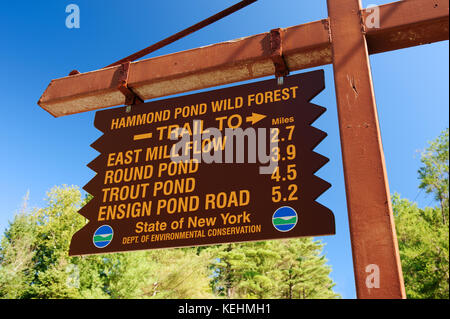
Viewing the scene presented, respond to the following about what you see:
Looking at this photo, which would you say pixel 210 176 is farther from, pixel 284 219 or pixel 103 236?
pixel 103 236

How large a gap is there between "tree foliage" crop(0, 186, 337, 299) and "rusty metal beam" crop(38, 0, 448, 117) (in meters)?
22.2

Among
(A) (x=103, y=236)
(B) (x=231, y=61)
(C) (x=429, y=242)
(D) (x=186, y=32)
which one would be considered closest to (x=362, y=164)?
(B) (x=231, y=61)

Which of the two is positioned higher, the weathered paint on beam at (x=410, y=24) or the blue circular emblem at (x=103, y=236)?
the weathered paint on beam at (x=410, y=24)

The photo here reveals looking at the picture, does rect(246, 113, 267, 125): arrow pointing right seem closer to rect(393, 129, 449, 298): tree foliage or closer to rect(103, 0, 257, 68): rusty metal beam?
rect(103, 0, 257, 68): rusty metal beam

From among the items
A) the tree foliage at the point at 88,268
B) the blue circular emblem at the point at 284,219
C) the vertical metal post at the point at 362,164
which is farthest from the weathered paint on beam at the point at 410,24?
the tree foliage at the point at 88,268

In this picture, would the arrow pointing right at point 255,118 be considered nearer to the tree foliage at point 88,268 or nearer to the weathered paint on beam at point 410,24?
the weathered paint on beam at point 410,24

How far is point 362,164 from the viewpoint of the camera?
9.53 ft

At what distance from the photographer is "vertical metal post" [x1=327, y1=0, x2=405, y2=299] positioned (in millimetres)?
2516

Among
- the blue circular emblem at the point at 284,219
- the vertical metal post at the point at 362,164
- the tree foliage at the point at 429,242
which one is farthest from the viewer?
the tree foliage at the point at 429,242

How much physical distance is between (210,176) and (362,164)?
136 centimetres

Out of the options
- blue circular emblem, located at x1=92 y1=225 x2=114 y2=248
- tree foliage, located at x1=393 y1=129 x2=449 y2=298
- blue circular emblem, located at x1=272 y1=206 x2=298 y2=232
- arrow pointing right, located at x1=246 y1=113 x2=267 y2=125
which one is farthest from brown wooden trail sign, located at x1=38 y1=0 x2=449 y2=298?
tree foliage, located at x1=393 y1=129 x2=449 y2=298

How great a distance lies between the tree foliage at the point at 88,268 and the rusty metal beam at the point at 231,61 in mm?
22207

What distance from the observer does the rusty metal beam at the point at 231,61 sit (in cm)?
345
